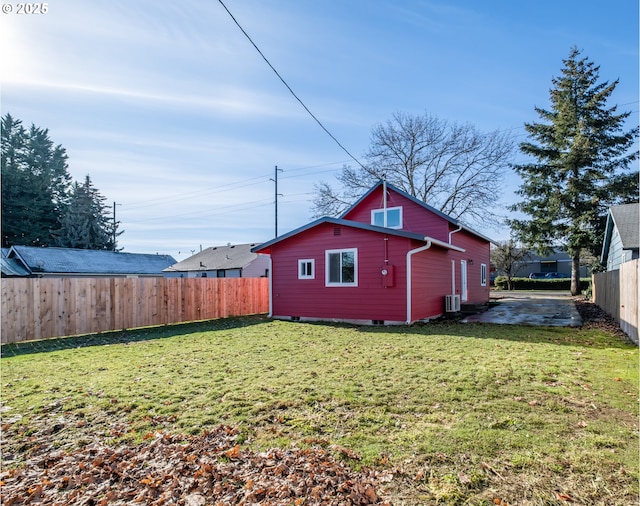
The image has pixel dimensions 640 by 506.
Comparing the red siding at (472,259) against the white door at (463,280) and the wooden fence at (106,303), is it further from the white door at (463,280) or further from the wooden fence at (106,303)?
the wooden fence at (106,303)

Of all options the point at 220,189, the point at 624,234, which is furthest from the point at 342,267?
the point at 220,189

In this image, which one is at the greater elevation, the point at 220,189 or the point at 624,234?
the point at 220,189

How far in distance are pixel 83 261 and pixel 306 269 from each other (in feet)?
66.6

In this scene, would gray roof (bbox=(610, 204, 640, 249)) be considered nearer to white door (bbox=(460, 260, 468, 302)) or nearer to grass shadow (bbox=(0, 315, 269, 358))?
white door (bbox=(460, 260, 468, 302))

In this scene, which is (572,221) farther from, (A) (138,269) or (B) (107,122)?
(A) (138,269)

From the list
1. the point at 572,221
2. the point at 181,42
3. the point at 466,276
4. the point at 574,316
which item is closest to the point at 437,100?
the point at 466,276

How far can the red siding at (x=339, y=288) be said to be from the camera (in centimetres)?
1091

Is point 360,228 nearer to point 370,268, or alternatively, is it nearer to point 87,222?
point 370,268

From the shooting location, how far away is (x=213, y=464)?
2.78 metres

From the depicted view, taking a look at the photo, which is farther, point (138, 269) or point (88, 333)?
point (138, 269)

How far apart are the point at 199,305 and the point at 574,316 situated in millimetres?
12695

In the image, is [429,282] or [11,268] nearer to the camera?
[429,282]

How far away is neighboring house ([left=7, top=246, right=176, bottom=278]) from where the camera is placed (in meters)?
22.9

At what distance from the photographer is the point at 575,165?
2300cm
